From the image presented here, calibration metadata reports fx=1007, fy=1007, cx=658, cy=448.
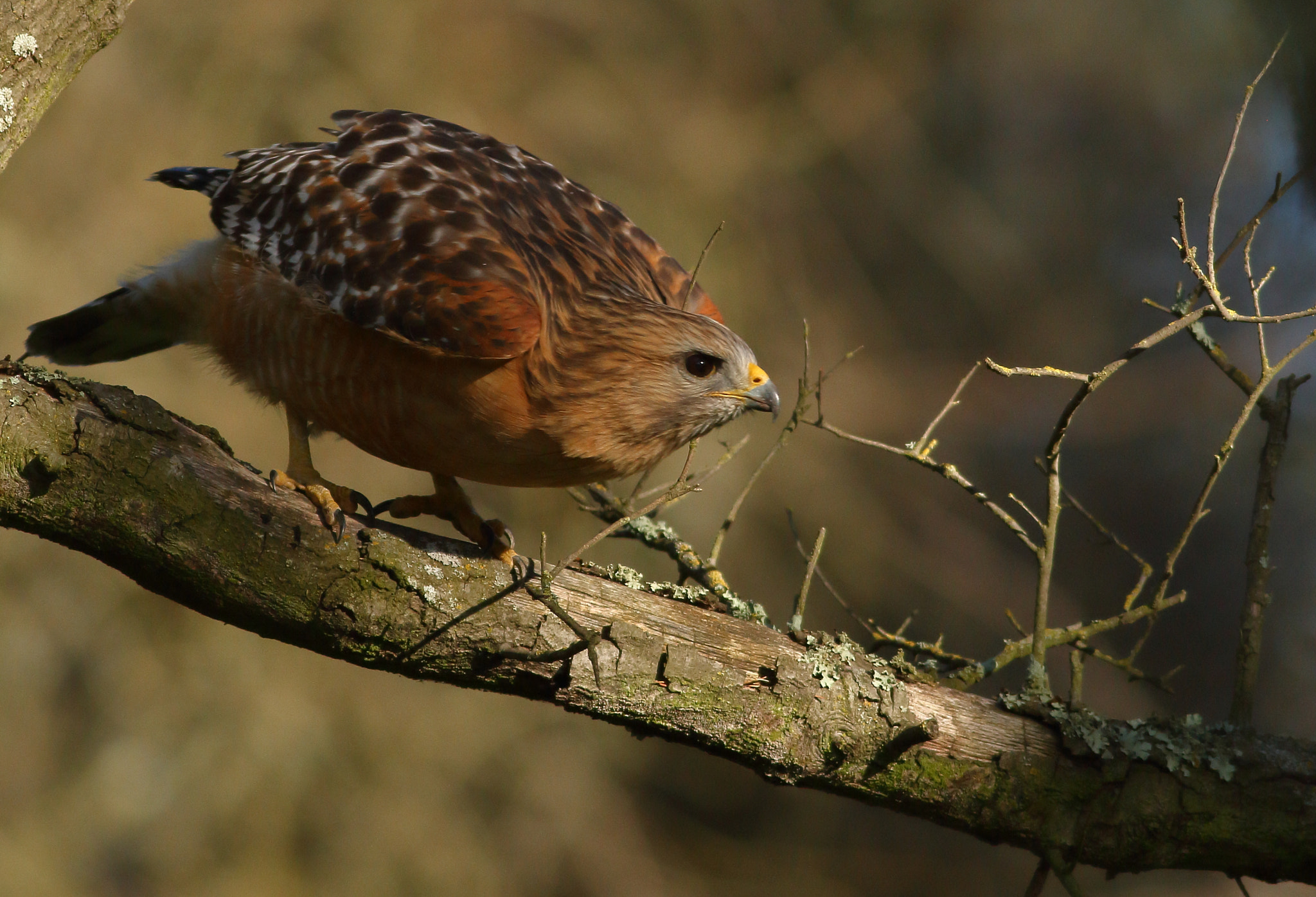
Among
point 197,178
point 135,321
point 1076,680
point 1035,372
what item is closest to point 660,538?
point 1076,680

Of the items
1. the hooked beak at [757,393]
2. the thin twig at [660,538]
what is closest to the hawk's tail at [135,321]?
the thin twig at [660,538]

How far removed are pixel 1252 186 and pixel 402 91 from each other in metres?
5.09

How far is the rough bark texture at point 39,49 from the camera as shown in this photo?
2115 mm

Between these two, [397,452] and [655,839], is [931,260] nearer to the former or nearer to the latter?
[655,839]

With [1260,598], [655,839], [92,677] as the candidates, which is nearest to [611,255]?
[1260,598]

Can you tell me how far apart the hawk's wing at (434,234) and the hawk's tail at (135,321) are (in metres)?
0.21

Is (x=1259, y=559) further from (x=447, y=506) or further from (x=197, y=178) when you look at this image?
(x=197, y=178)

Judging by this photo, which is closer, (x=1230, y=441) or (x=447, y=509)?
(x=1230, y=441)

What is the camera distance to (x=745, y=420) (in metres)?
5.63

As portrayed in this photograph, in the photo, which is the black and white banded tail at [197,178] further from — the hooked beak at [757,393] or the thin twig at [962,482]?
the thin twig at [962,482]

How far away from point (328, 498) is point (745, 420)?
3516 millimetres

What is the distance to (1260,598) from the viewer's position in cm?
234

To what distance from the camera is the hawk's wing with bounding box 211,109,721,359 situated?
252cm

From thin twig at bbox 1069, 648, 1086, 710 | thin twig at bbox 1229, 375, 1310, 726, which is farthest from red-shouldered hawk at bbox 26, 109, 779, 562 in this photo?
thin twig at bbox 1229, 375, 1310, 726
